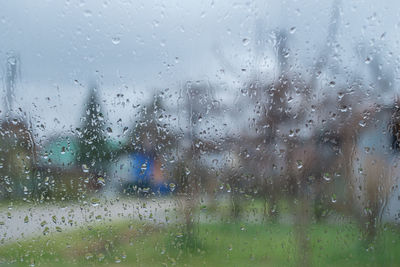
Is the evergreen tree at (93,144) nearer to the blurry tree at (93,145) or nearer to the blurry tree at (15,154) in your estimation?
the blurry tree at (93,145)

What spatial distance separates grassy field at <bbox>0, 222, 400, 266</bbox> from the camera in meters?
1.13

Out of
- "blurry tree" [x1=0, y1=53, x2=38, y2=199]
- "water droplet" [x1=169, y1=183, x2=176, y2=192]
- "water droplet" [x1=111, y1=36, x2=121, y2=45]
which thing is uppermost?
"water droplet" [x1=111, y1=36, x2=121, y2=45]

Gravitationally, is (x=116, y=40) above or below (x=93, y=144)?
above

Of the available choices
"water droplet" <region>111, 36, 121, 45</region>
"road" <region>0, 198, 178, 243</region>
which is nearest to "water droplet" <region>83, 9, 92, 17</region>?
"water droplet" <region>111, 36, 121, 45</region>

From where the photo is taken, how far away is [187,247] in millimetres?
1148

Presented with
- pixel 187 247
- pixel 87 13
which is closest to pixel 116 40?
pixel 87 13

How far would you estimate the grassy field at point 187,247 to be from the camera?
1128mm

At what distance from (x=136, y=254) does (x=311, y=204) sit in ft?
1.96

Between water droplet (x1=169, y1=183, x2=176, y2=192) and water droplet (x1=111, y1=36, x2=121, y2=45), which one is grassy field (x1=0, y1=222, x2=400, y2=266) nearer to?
water droplet (x1=169, y1=183, x2=176, y2=192)

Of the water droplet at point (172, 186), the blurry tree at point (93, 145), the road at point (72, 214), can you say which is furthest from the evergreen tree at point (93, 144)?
the water droplet at point (172, 186)

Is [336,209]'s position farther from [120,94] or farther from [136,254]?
[120,94]

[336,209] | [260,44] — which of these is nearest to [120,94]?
[260,44]

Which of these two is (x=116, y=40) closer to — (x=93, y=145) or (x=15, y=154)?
(x=93, y=145)

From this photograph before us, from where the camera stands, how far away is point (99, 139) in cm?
114
